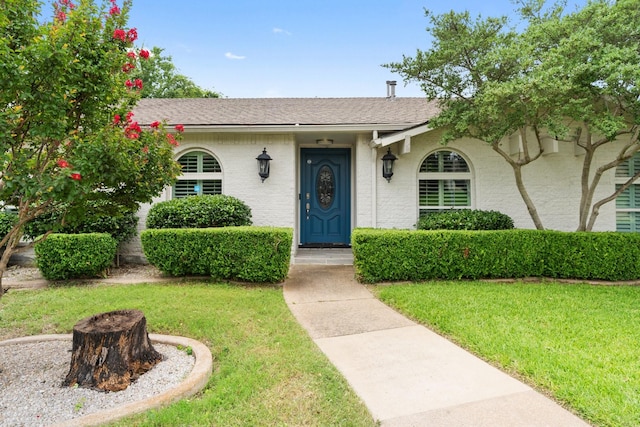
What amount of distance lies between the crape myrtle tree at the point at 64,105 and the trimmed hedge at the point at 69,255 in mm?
3351

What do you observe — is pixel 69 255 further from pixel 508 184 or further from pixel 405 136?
pixel 508 184

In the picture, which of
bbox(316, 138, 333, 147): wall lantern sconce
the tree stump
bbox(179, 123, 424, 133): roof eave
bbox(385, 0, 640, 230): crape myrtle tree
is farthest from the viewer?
bbox(316, 138, 333, 147): wall lantern sconce

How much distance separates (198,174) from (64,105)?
5.44m

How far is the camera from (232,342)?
125 inches

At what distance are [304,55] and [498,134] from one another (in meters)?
8.70

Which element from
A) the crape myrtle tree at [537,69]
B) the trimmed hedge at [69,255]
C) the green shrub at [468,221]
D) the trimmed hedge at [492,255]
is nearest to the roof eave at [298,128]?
the crape myrtle tree at [537,69]

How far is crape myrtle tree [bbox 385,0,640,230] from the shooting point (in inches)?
195

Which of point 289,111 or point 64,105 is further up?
point 289,111

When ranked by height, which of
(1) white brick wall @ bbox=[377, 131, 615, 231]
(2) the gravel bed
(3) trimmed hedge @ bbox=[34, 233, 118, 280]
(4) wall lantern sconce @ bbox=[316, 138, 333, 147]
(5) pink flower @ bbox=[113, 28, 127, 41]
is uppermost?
(4) wall lantern sconce @ bbox=[316, 138, 333, 147]

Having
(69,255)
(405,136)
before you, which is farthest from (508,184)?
(69,255)

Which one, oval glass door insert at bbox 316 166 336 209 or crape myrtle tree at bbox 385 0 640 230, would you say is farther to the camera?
oval glass door insert at bbox 316 166 336 209

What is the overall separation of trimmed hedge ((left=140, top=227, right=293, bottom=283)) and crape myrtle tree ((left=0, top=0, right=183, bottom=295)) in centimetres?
268

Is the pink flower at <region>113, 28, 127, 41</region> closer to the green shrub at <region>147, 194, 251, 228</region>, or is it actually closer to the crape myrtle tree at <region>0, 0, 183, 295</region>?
the crape myrtle tree at <region>0, 0, 183, 295</region>

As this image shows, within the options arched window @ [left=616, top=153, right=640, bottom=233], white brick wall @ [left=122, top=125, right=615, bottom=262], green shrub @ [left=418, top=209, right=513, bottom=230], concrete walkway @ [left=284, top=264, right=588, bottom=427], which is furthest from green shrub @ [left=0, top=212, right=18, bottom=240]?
arched window @ [left=616, top=153, right=640, bottom=233]
